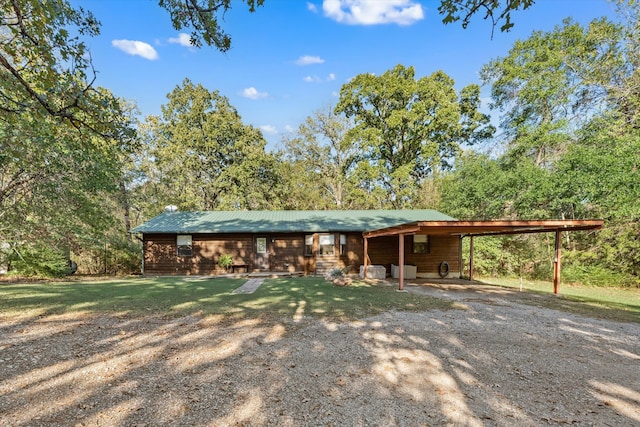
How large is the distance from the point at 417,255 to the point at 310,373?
12.9 meters

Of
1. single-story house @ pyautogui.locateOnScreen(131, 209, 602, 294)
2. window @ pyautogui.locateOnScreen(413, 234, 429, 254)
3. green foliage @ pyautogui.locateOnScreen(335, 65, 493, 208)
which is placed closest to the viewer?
single-story house @ pyautogui.locateOnScreen(131, 209, 602, 294)

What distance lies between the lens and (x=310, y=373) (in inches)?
141

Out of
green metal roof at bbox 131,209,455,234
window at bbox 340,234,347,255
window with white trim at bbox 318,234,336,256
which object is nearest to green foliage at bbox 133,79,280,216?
green metal roof at bbox 131,209,455,234

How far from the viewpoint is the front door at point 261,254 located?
1542cm

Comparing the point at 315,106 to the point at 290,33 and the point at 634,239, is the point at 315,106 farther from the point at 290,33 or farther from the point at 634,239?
the point at 634,239

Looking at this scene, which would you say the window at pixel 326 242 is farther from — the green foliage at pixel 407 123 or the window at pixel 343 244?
the green foliage at pixel 407 123

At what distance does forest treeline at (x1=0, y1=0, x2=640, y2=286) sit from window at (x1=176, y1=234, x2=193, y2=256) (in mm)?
3029

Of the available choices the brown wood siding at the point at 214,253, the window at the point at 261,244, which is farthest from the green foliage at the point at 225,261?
the window at the point at 261,244

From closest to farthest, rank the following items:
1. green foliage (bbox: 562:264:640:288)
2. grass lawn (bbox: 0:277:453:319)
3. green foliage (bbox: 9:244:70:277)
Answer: grass lawn (bbox: 0:277:453:319) < green foliage (bbox: 9:244:70:277) < green foliage (bbox: 562:264:640:288)

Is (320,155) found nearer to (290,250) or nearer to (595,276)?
(290,250)

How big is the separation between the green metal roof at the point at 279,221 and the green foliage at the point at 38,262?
349cm

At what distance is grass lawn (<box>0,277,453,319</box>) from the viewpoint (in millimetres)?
6383

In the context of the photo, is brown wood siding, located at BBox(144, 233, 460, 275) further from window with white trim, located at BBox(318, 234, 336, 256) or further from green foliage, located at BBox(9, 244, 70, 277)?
green foliage, located at BBox(9, 244, 70, 277)

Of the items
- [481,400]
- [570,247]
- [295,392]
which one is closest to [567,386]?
[481,400]
